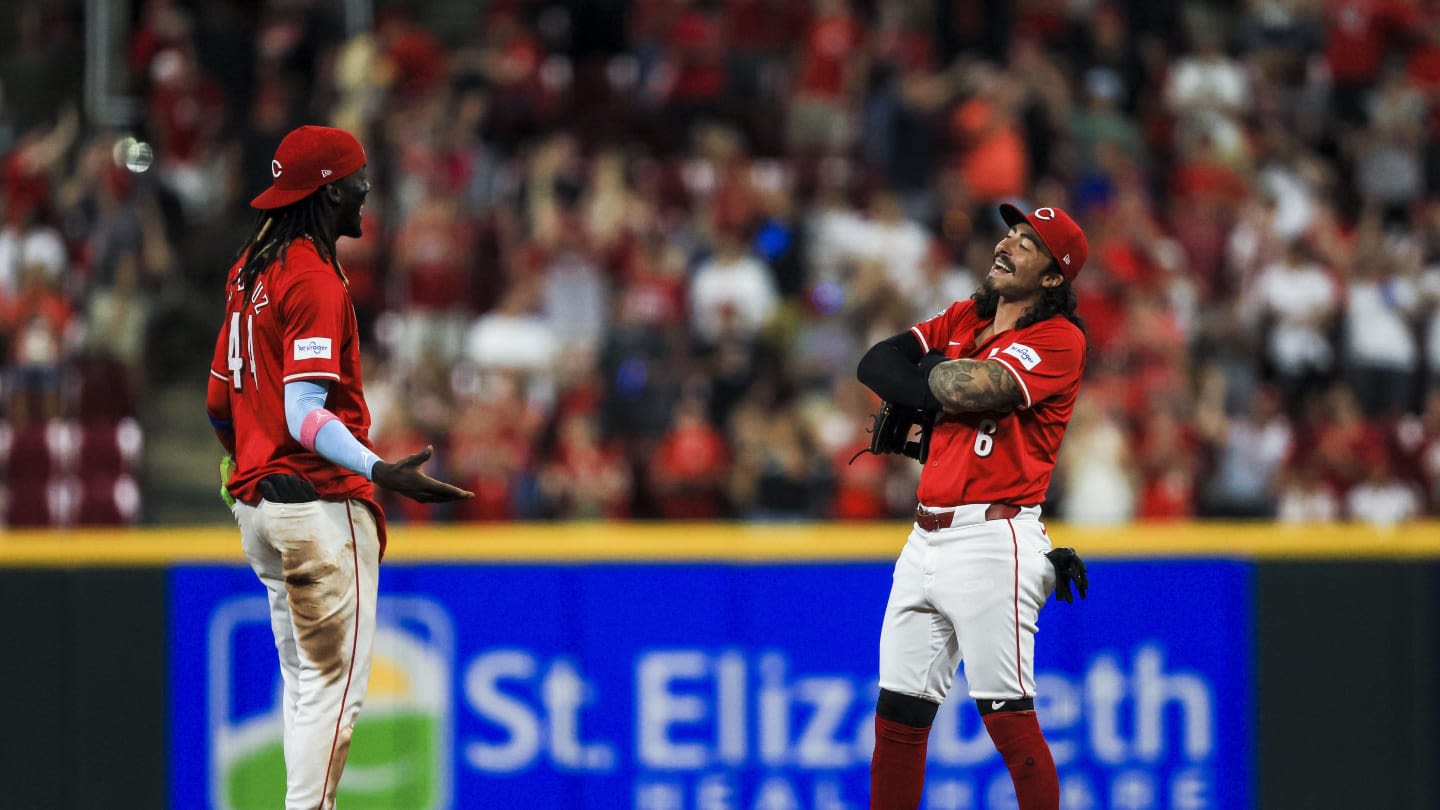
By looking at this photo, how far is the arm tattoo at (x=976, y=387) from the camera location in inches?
225

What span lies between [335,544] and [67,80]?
29.8 feet

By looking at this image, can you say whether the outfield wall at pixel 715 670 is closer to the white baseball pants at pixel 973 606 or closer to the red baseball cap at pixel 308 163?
the white baseball pants at pixel 973 606

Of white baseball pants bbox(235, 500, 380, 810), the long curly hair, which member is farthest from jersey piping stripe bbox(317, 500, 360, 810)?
the long curly hair

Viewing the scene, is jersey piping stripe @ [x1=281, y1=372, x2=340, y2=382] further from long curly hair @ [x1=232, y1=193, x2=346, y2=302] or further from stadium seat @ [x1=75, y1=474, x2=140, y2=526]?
stadium seat @ [x1=75, y1=474, x2=140, y2=526]

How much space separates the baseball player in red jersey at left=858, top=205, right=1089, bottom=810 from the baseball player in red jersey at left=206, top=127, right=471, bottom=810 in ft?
5.27

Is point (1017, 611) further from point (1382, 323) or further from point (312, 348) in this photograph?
point (1382, 323)

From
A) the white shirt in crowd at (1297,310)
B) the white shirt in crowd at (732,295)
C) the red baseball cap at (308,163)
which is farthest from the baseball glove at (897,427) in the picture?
the white shirt in crowd at (1297,310)

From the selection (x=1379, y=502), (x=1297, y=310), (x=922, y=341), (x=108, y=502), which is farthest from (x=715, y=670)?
(x=1297, y=310)

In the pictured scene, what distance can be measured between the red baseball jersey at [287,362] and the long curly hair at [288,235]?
29 millimetres

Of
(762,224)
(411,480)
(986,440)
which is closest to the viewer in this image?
(411,480)

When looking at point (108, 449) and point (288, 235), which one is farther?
point (108, 449)

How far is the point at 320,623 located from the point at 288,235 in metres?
1.13

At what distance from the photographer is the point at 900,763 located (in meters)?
5.93

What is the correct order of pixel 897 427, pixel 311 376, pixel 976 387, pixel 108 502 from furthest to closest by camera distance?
pixel 108 502 → pixel 897 427 → pixel 976 387 → pixel 311 376
